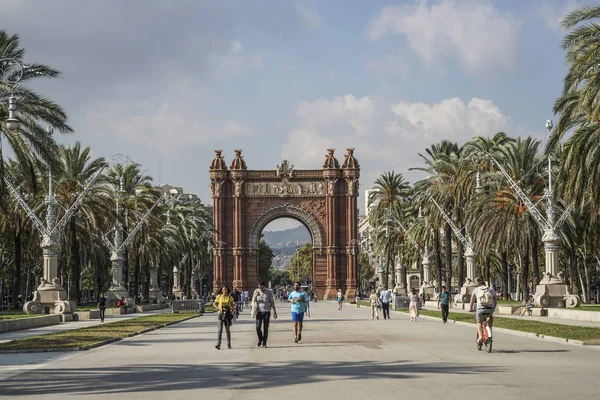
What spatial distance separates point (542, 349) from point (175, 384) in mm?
9769

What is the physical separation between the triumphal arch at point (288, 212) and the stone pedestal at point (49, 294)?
179 feet

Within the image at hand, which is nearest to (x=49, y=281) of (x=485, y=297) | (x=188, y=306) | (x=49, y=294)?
(x=49, y=294)

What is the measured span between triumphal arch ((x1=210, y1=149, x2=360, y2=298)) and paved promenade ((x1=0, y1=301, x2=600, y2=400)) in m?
72.1

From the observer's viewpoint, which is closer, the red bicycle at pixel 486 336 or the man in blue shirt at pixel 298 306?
the red bicycle at pixel 486 336

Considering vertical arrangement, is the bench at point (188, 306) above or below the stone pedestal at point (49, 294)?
below

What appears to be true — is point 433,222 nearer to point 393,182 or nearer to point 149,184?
point 149,184

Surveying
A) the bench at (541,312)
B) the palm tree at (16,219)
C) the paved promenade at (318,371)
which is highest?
the palm tree at (16,219)

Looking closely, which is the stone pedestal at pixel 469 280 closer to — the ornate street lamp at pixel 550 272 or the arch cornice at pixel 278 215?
the ornate street lamp at pixel 550 272

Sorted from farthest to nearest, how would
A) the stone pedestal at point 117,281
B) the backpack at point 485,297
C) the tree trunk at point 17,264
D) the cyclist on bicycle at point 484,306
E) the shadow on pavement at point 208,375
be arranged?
the stone pedestal at point 117,281 < the tree trunk at point 17,264 < the backpack at point 485,297 < the cyclist on bicycle at point 484,306 < the shadow on pavement at point 208,375

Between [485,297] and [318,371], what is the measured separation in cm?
595

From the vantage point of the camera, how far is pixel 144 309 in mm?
56812

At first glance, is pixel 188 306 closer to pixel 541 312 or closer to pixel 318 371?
pixel 541 312

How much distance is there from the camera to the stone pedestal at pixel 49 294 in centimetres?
3988

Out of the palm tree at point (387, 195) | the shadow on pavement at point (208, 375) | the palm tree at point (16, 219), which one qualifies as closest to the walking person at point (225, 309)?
the shadow on pavement at point (208, 375)
